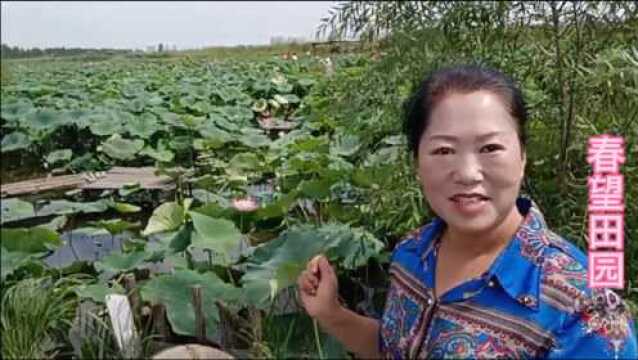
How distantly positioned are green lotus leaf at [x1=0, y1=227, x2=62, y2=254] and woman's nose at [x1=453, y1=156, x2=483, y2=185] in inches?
24.9

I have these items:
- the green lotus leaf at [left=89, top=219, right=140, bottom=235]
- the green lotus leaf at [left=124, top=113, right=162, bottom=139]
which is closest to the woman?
Answer: the green lotus leaf at [left=89, top=219, right=140, bottom=235]

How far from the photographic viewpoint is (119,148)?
267 cm

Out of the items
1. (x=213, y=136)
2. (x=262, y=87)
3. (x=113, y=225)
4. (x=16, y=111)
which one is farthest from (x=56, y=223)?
(x=262, y=87)

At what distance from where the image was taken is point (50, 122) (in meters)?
1.79

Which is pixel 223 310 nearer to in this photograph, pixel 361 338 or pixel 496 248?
pixel 361 338

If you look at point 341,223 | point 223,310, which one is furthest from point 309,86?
point 223,310

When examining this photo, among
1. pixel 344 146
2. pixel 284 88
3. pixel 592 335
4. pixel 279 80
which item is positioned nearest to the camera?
pixel 592 335

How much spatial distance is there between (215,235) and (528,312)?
1.11 metres

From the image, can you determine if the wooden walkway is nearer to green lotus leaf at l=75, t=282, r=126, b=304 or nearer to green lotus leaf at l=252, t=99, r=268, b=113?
green lotus leaf at l=75, t=282, r=126, b=304

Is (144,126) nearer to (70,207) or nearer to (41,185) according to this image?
(70,207)

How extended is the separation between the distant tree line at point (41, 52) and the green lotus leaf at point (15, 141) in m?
0.13

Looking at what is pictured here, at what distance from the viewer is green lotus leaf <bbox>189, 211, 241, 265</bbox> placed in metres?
1.98

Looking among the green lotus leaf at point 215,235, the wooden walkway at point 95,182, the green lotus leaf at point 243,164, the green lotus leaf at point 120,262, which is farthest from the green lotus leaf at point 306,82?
the green lotus leaf at point 120,262

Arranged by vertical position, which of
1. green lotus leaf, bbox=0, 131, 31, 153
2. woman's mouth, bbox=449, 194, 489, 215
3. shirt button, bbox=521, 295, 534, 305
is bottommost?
shirt button, bbox=521, 295, 534, 305
